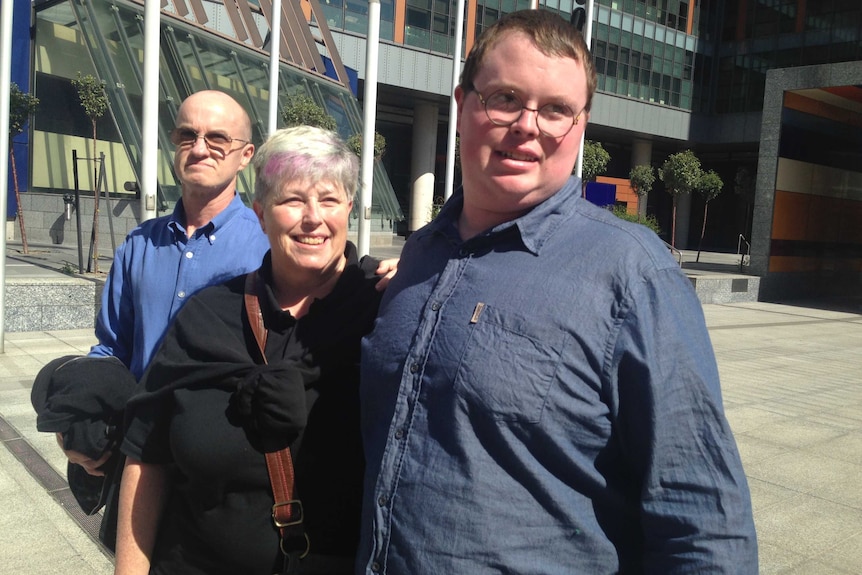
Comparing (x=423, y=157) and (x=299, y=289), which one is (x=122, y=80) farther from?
(x=423, y=157)

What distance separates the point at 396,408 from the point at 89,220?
17906 mm

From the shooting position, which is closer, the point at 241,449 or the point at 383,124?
the point at 241,449

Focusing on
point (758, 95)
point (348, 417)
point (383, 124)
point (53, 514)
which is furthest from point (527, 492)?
point (758, 95)

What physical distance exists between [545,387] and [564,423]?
0.07 m

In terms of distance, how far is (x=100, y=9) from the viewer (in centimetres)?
1639

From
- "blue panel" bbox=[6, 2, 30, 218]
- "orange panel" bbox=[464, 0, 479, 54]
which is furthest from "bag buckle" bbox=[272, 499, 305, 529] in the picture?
"orange panel" bbox=[464, 0, 479, 54]

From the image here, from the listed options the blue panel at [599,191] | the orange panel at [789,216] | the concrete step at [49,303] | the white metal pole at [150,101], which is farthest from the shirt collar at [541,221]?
the orange panel at [789,216]

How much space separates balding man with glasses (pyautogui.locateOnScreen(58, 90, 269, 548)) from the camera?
2.29 metres

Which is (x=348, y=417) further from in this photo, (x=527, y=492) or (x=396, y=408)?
(x=527, y=492)

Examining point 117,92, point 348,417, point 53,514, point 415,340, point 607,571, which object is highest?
point 117,92

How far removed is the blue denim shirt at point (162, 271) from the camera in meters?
2.29

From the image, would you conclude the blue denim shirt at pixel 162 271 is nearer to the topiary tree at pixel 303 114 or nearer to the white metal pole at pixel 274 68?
the white metal pole at pixel 274 68

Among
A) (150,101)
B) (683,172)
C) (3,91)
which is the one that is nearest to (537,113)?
A: (150,101)

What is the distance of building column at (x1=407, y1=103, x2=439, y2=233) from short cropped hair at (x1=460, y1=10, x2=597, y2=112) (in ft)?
116
